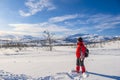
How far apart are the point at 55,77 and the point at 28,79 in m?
1.34

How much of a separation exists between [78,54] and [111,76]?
2016 mm

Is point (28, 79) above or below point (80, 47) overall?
below

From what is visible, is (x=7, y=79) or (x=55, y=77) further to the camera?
(x=55, y=77)

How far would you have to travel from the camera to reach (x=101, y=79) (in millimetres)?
9906

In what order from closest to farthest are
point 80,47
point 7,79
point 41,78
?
point 7,79, point 41,78, point 80,47

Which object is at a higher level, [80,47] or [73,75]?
[80,47]

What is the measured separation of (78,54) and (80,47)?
41 cm

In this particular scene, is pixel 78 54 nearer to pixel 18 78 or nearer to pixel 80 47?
pixel 80 47

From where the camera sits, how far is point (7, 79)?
979 centimetres

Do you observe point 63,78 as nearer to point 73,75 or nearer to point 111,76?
point 73,75

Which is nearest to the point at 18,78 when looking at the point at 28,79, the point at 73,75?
the point at 28,79

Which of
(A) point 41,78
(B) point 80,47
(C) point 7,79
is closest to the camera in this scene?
(C) point 7,79

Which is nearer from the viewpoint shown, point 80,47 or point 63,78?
point 63,78

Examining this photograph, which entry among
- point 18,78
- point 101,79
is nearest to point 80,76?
point 101,79
